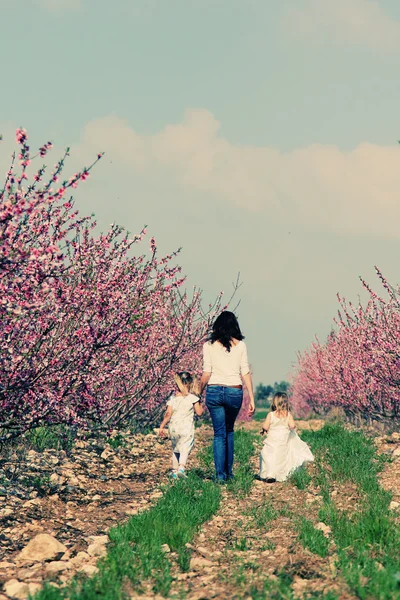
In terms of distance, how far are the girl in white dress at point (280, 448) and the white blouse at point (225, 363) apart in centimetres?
103

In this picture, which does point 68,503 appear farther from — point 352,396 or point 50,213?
point 352,396

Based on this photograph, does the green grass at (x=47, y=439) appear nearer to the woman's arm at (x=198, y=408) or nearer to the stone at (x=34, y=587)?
the woman's arm at (x=198, y=408)

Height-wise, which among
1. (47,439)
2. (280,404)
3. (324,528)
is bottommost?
(324,528)

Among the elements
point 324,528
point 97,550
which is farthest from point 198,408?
point 97,550

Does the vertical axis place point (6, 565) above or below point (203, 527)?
below

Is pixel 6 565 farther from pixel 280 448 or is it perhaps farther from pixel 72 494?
pixel 280 448

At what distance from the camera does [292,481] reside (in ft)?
31.2

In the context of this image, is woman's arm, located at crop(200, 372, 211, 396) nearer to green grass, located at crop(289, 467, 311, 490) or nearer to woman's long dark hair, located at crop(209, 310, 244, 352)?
woman's long dark hair, located at crop(209, 310, 244, 352)

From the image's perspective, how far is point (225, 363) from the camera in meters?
9.45

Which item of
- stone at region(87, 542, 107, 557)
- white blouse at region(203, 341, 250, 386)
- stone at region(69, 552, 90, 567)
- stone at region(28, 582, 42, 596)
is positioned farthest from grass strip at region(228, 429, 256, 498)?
stone at region(28, 582, 42, 596)

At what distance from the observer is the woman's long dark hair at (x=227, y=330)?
31.2ft

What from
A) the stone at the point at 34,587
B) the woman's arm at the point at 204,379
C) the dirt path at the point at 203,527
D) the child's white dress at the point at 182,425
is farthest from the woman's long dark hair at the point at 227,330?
the stone at the point at 34,587

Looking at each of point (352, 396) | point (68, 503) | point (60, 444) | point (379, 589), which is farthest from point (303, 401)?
point (379, 589)

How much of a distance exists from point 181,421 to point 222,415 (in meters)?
0.99
